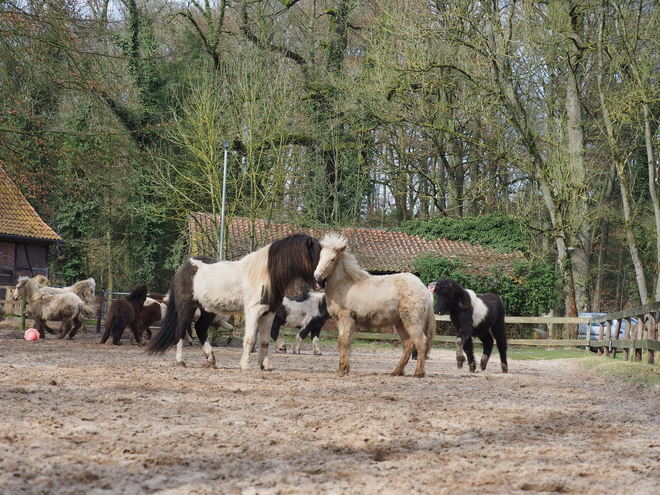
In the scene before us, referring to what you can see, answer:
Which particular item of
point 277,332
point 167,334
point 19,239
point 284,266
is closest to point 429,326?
point 284,266

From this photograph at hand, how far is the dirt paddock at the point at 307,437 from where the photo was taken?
4.43 m

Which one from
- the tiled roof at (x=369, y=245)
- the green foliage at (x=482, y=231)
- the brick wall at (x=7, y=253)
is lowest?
the brick wall at (x=7, y=253)

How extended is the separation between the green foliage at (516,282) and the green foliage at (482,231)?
11.5ft

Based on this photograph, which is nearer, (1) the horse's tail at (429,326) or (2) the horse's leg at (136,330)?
(1) the horse's tail at (429,326)

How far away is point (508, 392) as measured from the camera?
10.2 meters

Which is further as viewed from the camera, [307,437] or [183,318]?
[183,318]

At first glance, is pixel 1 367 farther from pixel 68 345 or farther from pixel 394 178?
pixel 394 178

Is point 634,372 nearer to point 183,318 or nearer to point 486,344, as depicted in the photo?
point 486,344

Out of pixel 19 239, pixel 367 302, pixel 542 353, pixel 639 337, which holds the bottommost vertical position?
pixel 542 353

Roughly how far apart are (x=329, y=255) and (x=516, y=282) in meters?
24.2

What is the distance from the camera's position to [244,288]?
38.6ft

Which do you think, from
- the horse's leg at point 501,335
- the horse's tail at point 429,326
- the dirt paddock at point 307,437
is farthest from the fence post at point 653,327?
the horse's tail at point 429,326

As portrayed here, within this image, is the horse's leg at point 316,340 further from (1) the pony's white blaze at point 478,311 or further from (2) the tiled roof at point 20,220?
(2) the tiled roof at point 20,220

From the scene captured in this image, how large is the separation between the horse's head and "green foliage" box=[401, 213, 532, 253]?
88.7 feet
